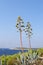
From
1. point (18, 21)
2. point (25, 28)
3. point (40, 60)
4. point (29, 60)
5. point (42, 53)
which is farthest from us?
point (25, 28)

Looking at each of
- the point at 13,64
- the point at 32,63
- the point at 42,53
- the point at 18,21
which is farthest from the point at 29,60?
the point at 18,21

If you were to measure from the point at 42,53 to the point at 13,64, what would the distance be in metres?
3.14

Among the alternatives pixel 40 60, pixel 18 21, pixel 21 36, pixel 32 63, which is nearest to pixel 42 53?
pixel 40 60

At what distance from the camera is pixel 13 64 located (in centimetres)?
1455

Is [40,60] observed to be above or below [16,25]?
below

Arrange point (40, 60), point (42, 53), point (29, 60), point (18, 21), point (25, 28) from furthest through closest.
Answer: point (25, 28) < point (18, 21) < point (42, 53) < point (40, 60) < point (29, 60)

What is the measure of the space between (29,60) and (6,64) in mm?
1582

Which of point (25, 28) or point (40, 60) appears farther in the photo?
point (25, 28)

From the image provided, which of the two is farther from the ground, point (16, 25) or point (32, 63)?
point (16, 25)

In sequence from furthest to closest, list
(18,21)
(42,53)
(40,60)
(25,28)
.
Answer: (25,28)
(18,21)
(42,53)
(40,60)

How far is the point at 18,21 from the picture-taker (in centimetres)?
2091

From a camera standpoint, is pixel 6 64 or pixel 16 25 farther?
pixel 16 25

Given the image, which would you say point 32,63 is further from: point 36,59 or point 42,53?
point 42,53

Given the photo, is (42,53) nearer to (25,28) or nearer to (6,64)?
(6,64)
